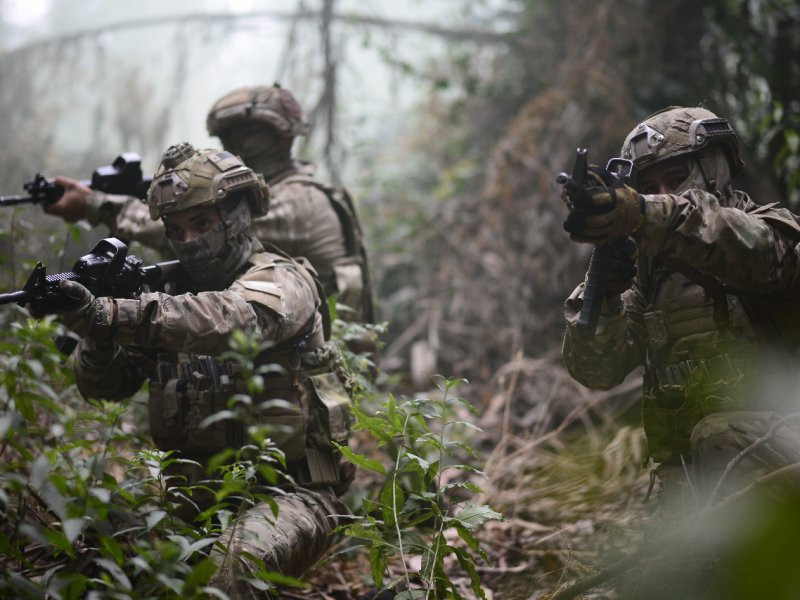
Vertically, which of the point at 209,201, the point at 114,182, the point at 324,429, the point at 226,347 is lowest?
the point at 324,429

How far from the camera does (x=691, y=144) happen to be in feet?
10.2

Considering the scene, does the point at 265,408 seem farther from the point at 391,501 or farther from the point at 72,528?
the point at 72,528

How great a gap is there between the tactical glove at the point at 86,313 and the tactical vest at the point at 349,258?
211cm

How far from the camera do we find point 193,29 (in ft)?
30.5

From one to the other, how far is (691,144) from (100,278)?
253 cm

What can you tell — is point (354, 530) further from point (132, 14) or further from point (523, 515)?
point (132, 14)

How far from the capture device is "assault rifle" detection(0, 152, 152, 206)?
15.8 feet

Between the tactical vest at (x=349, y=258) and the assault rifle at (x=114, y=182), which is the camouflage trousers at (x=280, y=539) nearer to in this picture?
the tactical vest at (x=349, y=258)

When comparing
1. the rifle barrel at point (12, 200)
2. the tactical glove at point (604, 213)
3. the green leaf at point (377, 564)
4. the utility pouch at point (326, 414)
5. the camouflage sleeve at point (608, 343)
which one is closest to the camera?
the tactical glove at point (604, 213)

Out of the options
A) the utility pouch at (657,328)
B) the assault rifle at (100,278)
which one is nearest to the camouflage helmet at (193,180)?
the assault rifle at (100,278)

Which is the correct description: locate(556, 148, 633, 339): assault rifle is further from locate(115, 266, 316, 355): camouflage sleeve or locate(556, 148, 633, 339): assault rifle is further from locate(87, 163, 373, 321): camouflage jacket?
locate(87, 163, 373, 321): camouflage jacket

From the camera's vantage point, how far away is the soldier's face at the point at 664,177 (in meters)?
3.18

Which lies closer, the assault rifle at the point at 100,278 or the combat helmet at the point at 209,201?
→ the assault rifle at the point at 100,278

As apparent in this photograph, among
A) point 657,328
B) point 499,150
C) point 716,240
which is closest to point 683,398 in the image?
point 657,328
